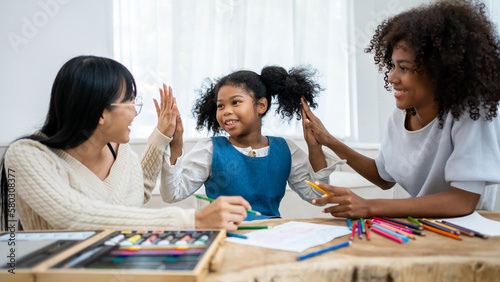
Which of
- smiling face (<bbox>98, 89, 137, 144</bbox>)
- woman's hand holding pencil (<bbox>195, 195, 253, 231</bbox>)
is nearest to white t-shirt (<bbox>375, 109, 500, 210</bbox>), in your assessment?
woman's hand holding pencil (<bbox>195, 195, 253, 231</bbox>)

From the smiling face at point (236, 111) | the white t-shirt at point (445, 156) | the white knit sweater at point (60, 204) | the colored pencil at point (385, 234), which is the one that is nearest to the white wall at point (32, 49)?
the smiling face at point (236, 111)

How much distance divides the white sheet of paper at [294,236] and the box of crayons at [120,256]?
0.10 meters

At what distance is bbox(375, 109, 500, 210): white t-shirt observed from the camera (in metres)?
1.07

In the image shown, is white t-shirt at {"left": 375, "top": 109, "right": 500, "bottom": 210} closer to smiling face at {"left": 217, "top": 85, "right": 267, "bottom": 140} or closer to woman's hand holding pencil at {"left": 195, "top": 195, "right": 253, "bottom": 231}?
smiling face at {"left": 217, "top": 85, "right": 267, "bottom": 140}

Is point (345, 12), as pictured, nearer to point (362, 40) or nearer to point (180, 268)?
point (362, 40)

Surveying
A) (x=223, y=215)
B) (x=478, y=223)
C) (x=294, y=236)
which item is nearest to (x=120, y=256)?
(x=223, y=215)

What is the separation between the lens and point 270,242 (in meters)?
0.79

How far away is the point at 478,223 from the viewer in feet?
3.24

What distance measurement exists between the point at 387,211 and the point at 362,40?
2998mm

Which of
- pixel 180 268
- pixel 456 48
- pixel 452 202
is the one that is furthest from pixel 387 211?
pixel 180 268

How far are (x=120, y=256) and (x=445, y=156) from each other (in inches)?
40.3

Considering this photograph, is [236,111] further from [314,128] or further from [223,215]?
[223,215]

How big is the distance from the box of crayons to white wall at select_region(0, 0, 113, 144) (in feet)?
8.27

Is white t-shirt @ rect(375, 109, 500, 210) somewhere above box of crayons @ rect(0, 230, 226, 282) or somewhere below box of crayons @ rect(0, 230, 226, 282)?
above
